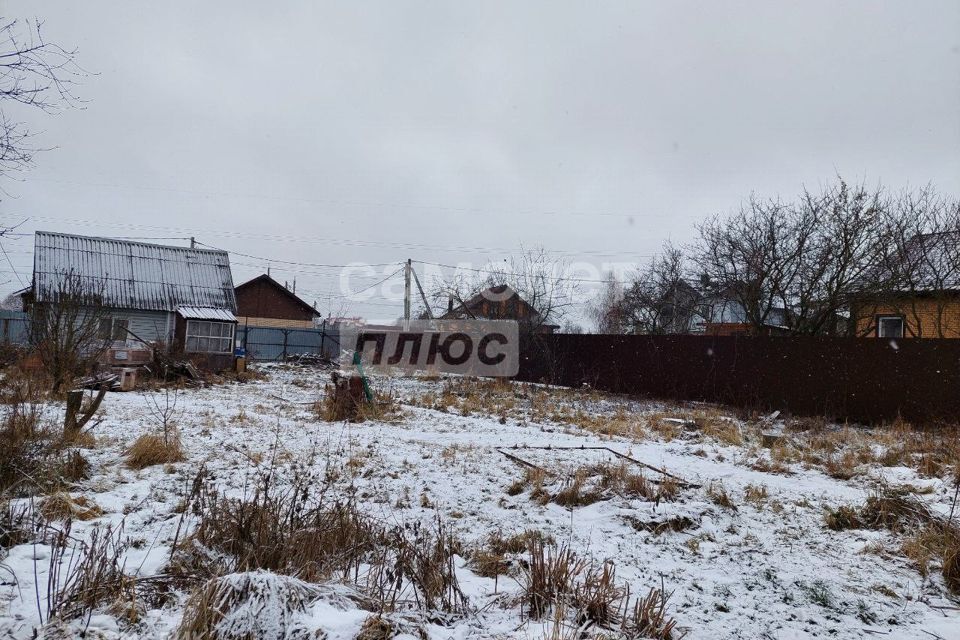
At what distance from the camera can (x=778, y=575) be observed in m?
3.39

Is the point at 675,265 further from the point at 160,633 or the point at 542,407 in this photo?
the point at 160,633

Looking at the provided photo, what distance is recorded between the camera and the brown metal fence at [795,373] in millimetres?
9562

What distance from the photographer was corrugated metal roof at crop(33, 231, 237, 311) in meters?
20.6

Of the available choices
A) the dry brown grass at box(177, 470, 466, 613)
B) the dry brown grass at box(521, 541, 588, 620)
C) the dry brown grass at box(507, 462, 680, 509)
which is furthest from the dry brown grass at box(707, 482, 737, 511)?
the dry brown grass at box(177, 470, 466, 613)

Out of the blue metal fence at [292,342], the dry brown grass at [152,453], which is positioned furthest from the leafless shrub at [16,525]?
the blue metal fence at [292,342]

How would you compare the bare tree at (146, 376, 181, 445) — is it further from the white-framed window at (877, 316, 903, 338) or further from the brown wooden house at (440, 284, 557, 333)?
the white-framed window at (877, 316, 903, 338)

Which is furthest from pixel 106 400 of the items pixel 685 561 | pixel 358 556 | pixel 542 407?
pixel 685 561

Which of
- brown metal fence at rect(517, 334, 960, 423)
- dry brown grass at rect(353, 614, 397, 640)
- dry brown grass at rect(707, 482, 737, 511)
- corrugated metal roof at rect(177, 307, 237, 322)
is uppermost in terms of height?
corrugated metal roof at rect(177, 307, 237, 322)

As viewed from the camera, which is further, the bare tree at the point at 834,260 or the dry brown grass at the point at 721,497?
the bare tree at the point at 834,260

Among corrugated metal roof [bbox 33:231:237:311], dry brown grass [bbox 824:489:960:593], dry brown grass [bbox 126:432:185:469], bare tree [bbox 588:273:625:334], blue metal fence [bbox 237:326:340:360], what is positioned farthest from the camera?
bare tree [bbox 588:273:625:334]

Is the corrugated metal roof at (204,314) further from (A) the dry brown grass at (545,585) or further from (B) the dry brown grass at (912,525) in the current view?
(B) the dry brown grass at (912,525)

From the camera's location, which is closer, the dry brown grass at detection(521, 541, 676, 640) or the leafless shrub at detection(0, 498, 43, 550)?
the dry brown grass at detection(521, 541, 676, 640)

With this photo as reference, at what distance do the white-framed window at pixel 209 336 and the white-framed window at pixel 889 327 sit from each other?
64.0 ft

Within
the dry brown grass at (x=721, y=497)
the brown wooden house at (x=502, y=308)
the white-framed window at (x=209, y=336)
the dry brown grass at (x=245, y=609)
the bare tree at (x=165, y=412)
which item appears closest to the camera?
the dry brown grass at (x=245, y=609)
